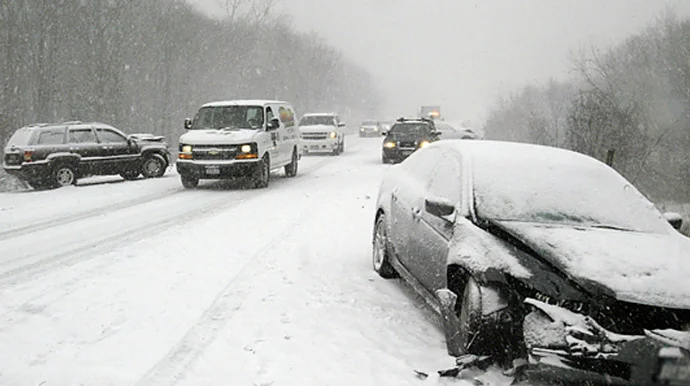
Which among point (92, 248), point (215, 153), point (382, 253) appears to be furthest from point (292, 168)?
point (382, 253)

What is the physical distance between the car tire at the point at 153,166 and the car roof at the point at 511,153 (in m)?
14.0

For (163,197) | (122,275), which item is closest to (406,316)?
(122,275)

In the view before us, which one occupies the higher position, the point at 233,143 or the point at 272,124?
the point at 272,124

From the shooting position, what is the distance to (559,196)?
482 cm

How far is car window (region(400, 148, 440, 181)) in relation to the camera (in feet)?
19.6

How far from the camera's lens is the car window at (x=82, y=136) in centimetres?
1572

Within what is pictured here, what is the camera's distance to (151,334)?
4.70m

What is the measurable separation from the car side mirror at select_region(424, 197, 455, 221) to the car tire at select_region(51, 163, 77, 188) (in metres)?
13.6

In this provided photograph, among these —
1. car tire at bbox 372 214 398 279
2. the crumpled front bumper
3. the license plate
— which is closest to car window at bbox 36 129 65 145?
the license plate

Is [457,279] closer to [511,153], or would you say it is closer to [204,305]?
[511,153]

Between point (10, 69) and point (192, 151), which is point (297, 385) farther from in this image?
point (10, 69)

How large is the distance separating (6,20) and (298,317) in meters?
37.7

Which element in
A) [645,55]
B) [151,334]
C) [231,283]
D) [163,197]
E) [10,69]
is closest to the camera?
[151,334]

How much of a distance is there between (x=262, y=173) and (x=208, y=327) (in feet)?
32.6
